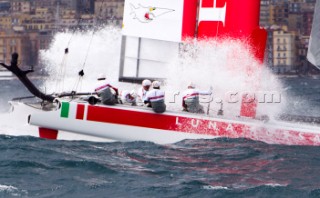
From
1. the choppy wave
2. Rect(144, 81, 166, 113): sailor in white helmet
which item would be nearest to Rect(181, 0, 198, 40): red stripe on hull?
Rect(144, 81, 166, 113): sailor in white helmet

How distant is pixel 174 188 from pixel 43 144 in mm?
2960

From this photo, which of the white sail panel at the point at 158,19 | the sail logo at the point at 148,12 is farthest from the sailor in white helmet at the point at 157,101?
the sail logo at the point at 148,12

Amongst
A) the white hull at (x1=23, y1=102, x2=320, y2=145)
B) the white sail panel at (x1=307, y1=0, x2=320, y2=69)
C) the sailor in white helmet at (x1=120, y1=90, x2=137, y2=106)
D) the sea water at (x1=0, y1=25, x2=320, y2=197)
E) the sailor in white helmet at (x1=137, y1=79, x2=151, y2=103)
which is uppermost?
the white sail panel at (x1=307, y1=0, x2=320, y2=69)

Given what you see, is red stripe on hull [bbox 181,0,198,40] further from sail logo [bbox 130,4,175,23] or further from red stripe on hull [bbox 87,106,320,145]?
red stripe on hull [bbox 87,106,320,145]

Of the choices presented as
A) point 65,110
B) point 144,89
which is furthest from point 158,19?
point 65,110

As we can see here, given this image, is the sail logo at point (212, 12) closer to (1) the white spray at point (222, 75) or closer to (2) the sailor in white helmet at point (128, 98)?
(1) the white spray at point (222, 75)

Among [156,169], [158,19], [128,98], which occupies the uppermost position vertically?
[158,19]

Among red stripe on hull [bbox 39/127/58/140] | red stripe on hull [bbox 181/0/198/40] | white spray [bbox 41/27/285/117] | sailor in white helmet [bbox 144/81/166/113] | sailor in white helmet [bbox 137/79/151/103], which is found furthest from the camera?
red stripe on hull [bbox 181/0/198/40]

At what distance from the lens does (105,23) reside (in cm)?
7519

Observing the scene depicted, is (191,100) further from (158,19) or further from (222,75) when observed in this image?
(158,19)

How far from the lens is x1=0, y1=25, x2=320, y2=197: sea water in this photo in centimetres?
→ 836

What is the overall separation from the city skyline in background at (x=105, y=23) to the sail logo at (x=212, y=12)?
58672 mm

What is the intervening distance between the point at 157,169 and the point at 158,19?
357 centimetres

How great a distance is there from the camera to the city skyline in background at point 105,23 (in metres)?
72.8
